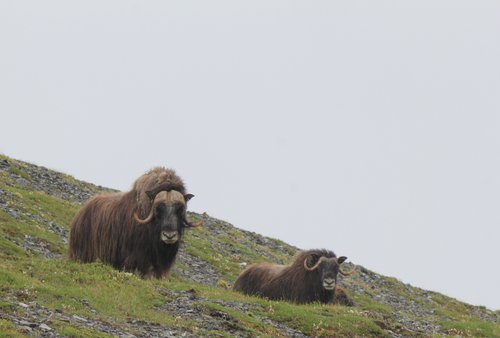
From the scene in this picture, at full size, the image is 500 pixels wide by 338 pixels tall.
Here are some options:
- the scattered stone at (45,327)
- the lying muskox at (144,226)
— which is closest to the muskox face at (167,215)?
the lying muskox at (144,226)

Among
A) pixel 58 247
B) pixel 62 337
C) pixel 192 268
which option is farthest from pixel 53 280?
pixel 192 268

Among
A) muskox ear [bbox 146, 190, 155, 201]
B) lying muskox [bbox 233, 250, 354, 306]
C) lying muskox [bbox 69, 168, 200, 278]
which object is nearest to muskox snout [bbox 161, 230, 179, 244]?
lying muskox [bbox 69, 168, 200, 278]

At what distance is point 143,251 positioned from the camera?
21703 millimetres

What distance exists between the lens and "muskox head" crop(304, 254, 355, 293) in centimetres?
2703

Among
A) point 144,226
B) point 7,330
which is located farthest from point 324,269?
point 7,330

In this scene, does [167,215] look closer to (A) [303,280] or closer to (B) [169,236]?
(B) [169,236]

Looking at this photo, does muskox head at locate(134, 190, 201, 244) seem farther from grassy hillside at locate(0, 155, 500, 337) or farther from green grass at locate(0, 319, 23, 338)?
green grass at locate(0, 319, 23, 338)

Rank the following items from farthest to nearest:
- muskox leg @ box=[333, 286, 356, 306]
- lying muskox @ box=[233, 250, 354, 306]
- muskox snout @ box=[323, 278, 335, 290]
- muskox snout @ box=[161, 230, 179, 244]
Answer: muskox leg @ box=[333, 286, 356, 306]
lying muskox @ box=[233, 250, 354, 306]
muskox snout @ box=[323, 278, 335, 290]
muskox snout @ box=[161, 230, 179, 244]

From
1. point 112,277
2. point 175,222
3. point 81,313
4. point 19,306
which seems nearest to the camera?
point 19,306

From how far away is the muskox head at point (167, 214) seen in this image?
21.2 m

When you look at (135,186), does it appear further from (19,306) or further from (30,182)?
(30,182)

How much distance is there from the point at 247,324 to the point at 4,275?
529 cm

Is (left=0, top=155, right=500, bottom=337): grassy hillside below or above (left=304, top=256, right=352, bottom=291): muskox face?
below

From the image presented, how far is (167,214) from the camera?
69.9 ft
